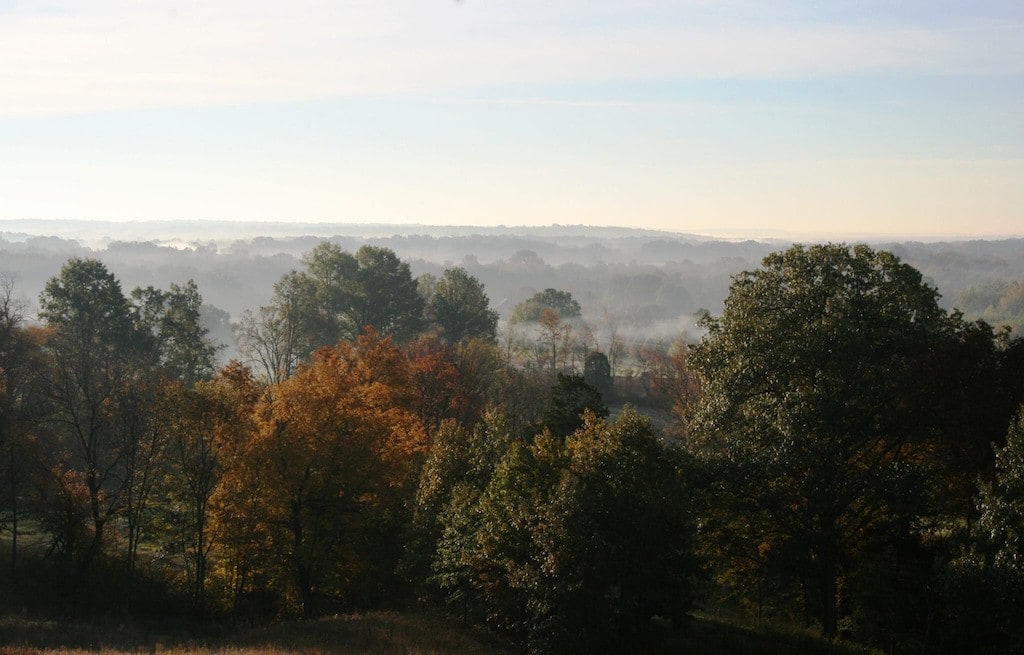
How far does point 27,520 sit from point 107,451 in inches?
268

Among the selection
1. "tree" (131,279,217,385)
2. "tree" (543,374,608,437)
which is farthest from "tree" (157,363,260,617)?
"tree" (131,279,217,385)

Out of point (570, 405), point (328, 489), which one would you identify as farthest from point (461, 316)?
point (328, 489)

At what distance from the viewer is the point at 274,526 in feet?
123

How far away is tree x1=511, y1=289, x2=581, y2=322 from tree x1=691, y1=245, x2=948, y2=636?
122560 mm

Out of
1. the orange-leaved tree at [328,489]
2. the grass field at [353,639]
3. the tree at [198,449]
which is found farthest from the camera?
the tree at [198,449]

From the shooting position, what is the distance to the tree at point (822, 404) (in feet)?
98.3

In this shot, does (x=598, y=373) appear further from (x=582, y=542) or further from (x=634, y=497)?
(x=582, y=542)

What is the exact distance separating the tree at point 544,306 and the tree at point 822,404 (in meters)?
123

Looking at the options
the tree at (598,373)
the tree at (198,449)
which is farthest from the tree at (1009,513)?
the tree at (598,373)

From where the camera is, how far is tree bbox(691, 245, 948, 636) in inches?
1179

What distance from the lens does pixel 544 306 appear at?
167 metres

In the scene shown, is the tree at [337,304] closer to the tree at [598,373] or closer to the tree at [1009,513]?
the tree at [598,373]

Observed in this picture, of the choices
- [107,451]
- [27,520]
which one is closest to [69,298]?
[107,451]

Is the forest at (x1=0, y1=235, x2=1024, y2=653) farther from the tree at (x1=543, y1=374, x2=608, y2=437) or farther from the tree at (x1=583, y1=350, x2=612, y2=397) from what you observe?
the tree at (x1=583, y1=350, x2=612, y2=397)
